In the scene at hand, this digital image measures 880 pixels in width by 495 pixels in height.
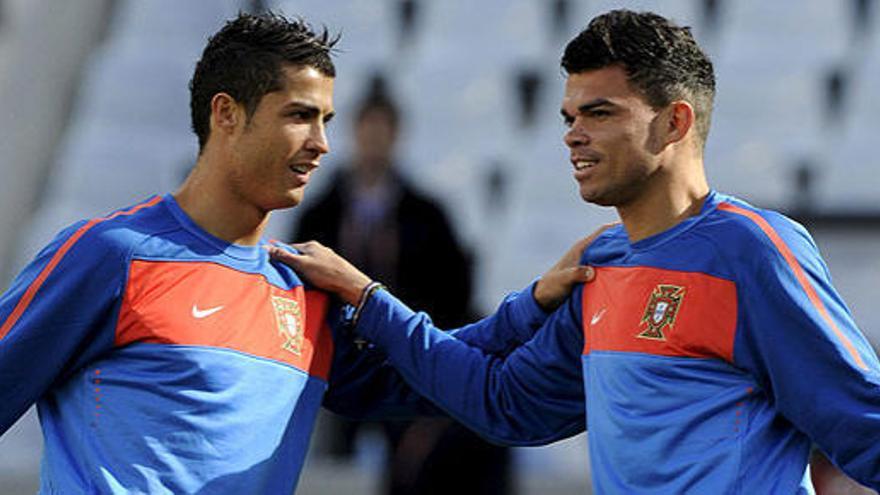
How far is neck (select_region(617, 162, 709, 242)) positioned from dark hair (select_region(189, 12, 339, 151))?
782mm

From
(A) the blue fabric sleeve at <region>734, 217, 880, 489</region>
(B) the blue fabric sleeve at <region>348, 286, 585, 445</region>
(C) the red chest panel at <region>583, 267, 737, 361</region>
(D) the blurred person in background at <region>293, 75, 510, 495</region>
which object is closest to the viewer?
(A) the blue fabric sleeve at <region>734, 217, 880, 489</region>

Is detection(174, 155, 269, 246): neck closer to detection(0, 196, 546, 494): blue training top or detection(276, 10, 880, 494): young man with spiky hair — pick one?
detection(0, 196, 546, 494): blue training top

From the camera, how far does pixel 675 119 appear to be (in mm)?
3791

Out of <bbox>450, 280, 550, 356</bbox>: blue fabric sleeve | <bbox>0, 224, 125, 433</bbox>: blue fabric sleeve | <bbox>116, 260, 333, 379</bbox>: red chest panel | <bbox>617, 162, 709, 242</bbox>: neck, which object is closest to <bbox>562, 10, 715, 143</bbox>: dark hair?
<bbox>617, 162, 709, 242</bbox>: neck

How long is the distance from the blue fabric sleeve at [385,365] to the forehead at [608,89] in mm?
605

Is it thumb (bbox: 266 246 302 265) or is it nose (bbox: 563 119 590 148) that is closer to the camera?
nose (bbox: 563 119 590 148)

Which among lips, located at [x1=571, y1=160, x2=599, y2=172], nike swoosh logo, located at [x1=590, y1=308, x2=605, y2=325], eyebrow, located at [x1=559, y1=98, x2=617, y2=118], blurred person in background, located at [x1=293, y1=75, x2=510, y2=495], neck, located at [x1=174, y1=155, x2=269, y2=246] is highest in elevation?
eyebrow, located at [x1=559, y1=98, x2=617, y2=118]

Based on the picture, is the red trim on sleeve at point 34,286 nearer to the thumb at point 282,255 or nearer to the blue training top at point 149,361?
the blue training top at point 149,361

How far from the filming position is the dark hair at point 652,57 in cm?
377

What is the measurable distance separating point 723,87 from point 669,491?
7966mm

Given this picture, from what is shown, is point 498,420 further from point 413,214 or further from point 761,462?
point 413,214

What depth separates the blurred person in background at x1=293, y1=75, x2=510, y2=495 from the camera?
5.96m

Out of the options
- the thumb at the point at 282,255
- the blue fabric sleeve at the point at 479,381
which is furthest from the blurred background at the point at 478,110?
the thumb at the point at 282,255

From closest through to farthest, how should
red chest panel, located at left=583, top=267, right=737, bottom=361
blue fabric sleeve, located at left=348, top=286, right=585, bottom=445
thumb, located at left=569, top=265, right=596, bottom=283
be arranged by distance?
red chest panel, located at left=583, top=267, right=737, bottom=361 < thumb, located at left=569, top=265, right=596, bottom=283 < blue fabric sleeve, located at left=348, top=286, right=585, bottom=445
